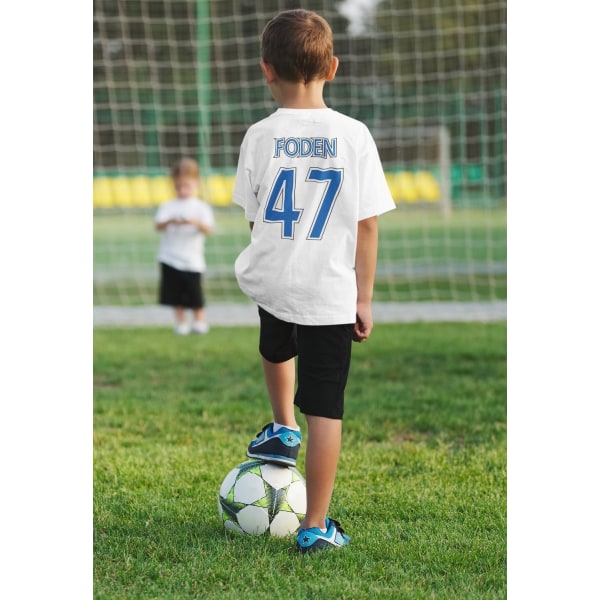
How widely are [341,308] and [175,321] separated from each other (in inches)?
207

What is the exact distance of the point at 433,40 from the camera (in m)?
19.2

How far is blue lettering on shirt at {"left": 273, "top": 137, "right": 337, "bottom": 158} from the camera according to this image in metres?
2.78

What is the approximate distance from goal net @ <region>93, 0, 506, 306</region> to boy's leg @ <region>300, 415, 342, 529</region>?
21.0 ft

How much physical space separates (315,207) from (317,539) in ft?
3.34

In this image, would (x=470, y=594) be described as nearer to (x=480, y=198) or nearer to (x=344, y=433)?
(x=344, y=433)

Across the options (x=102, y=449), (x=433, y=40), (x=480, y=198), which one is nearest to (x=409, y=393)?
(x=102, y=449)

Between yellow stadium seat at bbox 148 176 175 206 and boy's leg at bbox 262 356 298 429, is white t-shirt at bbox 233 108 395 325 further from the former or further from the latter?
yellow stadium seat at bbox 148 176 175 206

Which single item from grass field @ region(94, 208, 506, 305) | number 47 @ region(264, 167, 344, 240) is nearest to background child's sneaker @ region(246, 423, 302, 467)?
number 47 @ region(264, 167, 344, 240)

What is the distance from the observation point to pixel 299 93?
2.85 meters

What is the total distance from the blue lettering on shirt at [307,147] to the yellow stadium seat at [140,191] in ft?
55.8

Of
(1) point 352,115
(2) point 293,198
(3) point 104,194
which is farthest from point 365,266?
(3) point 104,194

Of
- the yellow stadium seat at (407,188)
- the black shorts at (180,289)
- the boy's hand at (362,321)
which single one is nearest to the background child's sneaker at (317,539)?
the boy's hand at (362,321)

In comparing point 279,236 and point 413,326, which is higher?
point 279,236

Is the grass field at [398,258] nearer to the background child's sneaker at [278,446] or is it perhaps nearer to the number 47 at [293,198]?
the background child's sneaker at [278,446]
